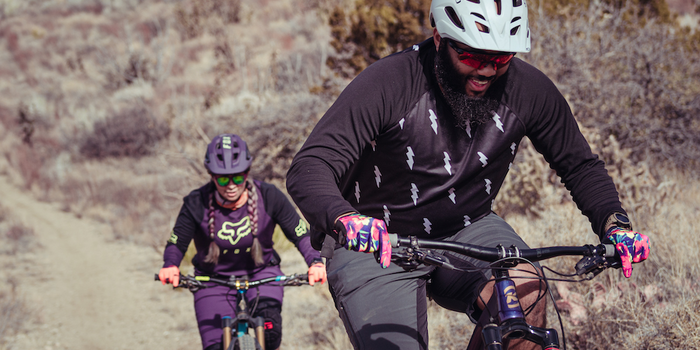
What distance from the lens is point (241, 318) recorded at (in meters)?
4.05

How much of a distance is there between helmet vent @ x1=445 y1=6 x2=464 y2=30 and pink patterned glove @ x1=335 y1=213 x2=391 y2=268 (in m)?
1.00

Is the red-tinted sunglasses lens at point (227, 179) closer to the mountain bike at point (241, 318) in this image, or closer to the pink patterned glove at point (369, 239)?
the mountain bike at point (241, 318)

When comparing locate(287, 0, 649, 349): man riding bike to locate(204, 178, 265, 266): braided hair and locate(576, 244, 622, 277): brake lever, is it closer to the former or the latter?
locate(576, 244, 622, 277): brake lever

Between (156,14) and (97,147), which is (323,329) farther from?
(156,14)

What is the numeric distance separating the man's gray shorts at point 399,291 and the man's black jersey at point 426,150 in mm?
213

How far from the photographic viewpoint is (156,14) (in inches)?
1213

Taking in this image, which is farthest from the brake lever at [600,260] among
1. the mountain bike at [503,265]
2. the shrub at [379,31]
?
the shrub at [379,31]

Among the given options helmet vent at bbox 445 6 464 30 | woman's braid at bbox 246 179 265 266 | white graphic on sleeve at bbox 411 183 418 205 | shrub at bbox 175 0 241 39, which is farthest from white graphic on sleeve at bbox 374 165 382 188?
shrub at bbox 175 0 241 39

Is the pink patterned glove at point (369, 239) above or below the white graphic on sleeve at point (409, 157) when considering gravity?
below

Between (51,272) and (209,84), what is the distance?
41.3 ft

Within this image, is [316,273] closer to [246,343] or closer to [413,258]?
[246,343]

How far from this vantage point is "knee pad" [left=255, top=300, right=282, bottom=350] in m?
4.30

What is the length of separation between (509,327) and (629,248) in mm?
631

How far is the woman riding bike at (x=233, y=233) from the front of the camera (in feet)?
14.3
